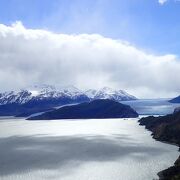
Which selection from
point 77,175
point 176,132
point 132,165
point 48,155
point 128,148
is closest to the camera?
point 77,175

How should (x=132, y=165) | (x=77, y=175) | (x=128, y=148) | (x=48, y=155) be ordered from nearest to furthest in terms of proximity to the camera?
(x=77, y=175), (x=132, y=165), (x=48, y=155), (x=128, y=148)

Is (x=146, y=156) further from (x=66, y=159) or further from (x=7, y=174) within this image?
(x=7, y=174)

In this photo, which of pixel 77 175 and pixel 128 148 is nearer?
pixel 77 175

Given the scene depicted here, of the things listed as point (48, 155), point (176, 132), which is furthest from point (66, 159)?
point (176, 132)

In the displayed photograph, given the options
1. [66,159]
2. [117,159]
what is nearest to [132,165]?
[117,159]

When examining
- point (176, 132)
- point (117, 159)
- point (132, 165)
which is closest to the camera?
point (132, 165)

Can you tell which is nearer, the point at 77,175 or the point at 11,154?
the point at 77,175

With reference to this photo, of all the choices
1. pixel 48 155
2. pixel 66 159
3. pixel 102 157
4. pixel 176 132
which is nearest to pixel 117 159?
pixel 102 157

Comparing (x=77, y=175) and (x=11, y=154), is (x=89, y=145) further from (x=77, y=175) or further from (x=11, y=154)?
(x=77, y=175)

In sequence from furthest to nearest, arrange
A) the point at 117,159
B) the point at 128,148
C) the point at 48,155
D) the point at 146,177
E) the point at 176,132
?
the point at 176,132 → the point at 128,148 → the point at 48,155 → the point at 117,159 → the point at 146,177
